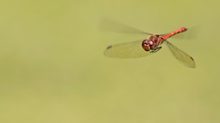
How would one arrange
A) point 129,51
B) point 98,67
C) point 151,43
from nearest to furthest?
point 151,43, point 129,51, point 98,67

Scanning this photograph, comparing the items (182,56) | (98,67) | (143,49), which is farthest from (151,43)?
Answer: (98,67)

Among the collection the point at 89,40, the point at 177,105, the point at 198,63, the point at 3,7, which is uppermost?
the point at 3,7

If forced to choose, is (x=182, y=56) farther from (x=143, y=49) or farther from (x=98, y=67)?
(x=98, y=67)

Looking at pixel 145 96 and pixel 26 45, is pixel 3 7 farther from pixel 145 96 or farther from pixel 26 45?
pixel 145 96

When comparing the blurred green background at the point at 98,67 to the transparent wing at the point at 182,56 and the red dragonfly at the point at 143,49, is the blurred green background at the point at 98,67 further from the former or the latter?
the red dragonfly at the point at 143,49

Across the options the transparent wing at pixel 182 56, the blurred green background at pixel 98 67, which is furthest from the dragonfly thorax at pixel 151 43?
the blurred green background at pixel 98 67

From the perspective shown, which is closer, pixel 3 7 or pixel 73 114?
pixel 73 114

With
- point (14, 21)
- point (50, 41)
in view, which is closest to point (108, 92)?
point (50, 41)

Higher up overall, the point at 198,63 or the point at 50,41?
the point at 50,41
